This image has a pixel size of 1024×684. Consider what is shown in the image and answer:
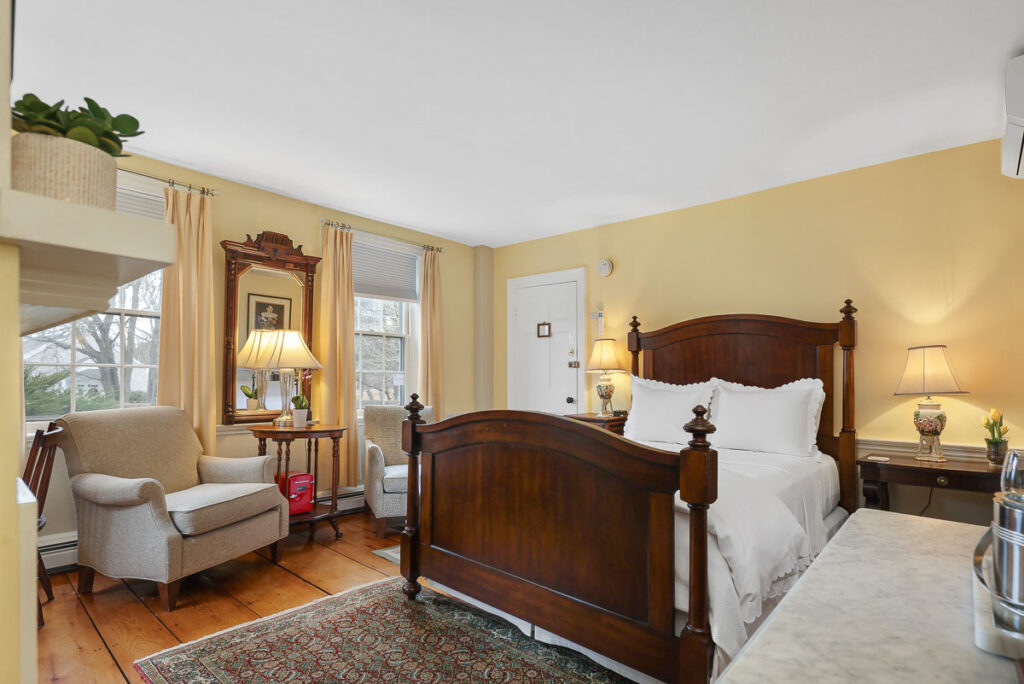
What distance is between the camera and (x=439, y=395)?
5.06 m

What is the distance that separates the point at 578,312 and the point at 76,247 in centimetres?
457

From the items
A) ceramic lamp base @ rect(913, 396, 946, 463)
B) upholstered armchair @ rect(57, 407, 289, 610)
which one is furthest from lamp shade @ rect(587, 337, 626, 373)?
upholstered armchair @ rect(57, 407, 289, 610)

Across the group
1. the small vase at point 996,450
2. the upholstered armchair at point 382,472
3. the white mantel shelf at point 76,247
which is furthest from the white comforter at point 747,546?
the upholstered armchair at point 382,472

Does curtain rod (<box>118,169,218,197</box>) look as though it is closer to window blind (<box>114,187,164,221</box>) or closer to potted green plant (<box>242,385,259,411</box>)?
window blind (<box>114,187,164,221</box>)

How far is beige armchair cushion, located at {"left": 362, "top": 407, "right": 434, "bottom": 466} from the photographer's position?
14.0 feet

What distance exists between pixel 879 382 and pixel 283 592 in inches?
147

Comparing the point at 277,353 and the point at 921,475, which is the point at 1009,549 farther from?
the point at 277,353

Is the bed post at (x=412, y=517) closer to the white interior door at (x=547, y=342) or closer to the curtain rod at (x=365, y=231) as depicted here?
the curtain rod at (x=365, y=231)

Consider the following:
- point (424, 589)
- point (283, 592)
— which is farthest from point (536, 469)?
point (283, 592)

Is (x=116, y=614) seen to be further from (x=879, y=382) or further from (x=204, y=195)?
(x=879, y=382)

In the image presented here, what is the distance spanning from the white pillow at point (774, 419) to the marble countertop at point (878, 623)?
2.38 meters

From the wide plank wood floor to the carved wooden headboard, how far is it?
249cm

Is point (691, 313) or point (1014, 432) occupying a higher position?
point (691, 313)

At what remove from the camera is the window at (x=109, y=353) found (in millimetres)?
3131
